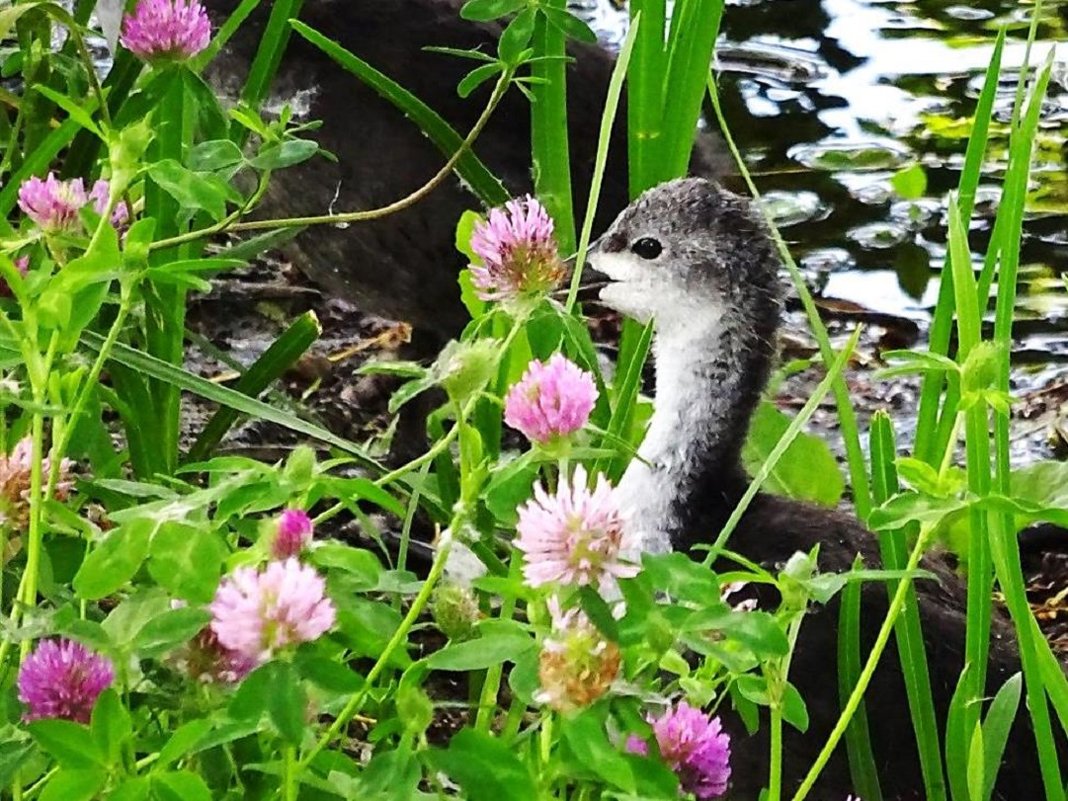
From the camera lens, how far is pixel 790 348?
3.79 meters

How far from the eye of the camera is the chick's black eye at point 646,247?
2.34 m

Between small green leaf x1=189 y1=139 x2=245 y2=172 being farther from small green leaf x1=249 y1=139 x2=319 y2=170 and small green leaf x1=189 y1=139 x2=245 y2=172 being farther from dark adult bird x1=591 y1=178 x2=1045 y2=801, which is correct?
dark adult bird x1=591 y1=178 x2=1045 y2=801

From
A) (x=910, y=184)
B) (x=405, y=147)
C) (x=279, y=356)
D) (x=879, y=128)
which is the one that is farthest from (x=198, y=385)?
(x=879, y=128)

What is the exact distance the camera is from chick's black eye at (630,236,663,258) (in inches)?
92.0

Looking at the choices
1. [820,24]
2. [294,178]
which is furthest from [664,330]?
[820,24]

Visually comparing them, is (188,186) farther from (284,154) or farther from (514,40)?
(514,40)

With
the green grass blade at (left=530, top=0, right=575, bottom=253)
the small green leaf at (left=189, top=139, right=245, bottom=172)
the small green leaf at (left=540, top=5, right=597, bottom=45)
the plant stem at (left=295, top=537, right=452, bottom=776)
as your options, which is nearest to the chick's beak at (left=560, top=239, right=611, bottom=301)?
the green grass blade at (left=530, top=0, right=575, bottom=253)

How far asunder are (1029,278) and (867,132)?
0.88 meters

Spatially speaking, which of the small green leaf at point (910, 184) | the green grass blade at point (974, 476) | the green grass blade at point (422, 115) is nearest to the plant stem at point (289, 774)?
the green grass blade at point (974, 476)

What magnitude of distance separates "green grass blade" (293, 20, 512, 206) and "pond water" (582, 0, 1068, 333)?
1.85m

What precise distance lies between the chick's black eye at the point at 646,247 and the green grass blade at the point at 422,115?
0.30 m

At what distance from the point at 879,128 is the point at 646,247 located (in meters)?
2.41

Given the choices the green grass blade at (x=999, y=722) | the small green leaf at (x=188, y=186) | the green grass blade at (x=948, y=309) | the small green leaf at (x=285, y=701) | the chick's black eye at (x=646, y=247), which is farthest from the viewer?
the chick's black eye at (x=646, y=247)

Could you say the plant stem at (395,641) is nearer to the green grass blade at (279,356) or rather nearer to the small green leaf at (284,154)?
the small green leaf at (284,154)
